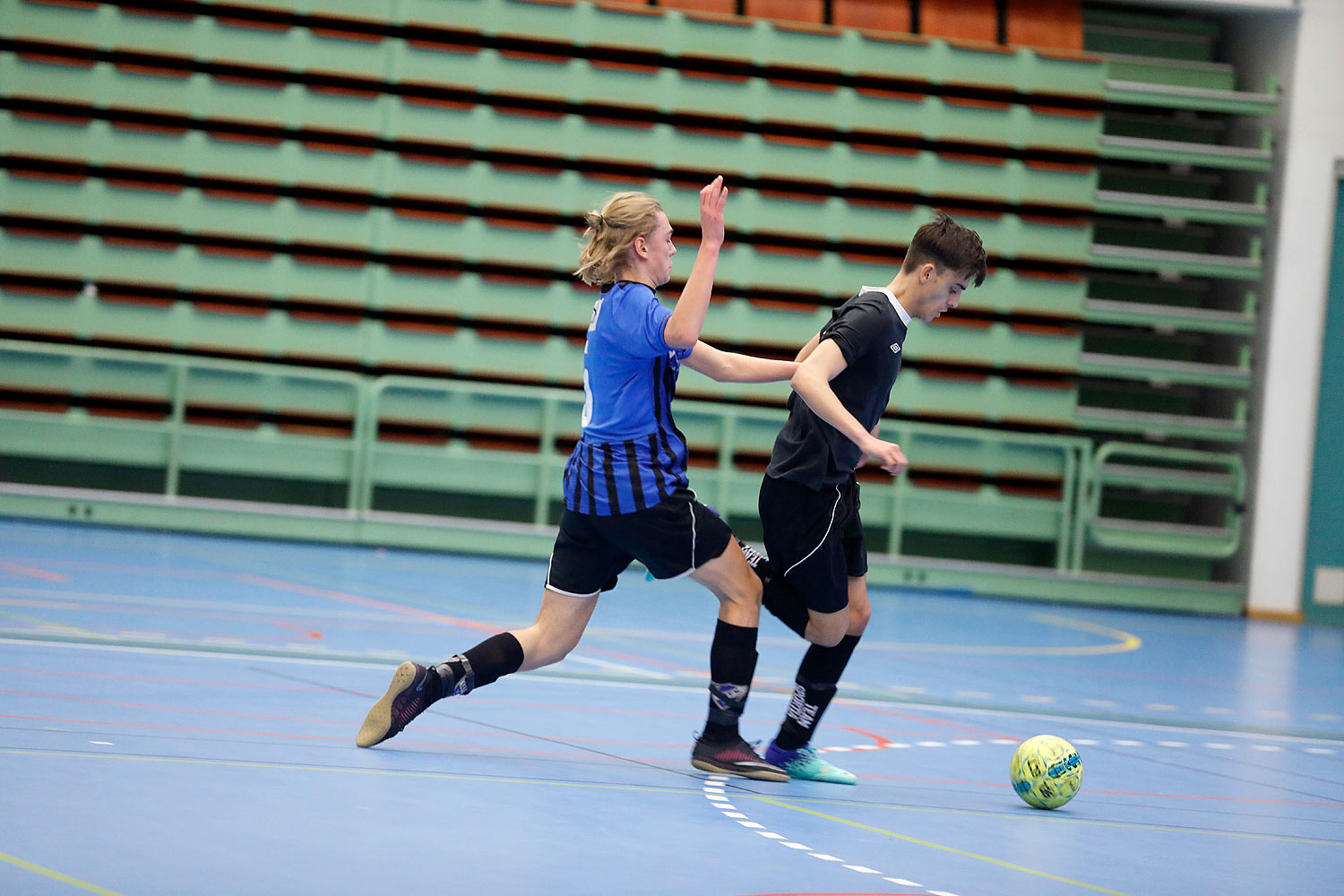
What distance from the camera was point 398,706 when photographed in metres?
4.07

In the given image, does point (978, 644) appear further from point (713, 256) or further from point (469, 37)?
point (469, 37)

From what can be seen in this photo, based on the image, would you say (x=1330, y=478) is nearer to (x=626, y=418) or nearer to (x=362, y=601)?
(x=362, y=601)

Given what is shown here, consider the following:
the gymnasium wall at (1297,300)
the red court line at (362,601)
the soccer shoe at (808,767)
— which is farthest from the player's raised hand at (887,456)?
the gymnasium wall at (1297,300)

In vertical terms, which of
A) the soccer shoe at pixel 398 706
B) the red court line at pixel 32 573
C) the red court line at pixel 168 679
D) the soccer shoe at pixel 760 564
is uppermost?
the soccer shoe at pixel 760 564

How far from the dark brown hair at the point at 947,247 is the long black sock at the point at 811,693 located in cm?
112

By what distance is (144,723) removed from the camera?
4152mm

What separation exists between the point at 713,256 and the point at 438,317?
7.79 metres

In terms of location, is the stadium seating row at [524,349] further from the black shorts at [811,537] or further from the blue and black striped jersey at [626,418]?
the blue and black striped jersey at [626,418]

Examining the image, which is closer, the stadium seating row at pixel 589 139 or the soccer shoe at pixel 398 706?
the soccer shoe at pixel 398 706

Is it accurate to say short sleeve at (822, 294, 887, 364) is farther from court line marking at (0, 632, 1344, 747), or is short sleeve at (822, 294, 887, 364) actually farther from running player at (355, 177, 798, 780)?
court line marking at (0, 632, 1344, 747)

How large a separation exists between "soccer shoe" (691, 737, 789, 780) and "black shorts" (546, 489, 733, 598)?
50 cm

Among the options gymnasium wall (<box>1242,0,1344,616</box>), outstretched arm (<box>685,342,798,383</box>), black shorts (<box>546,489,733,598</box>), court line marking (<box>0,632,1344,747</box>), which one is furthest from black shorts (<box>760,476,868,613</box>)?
gymnasium wall (<box>1242,0,1344,616</box>)

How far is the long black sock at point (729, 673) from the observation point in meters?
4.18

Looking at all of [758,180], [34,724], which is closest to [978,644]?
[758,180]
